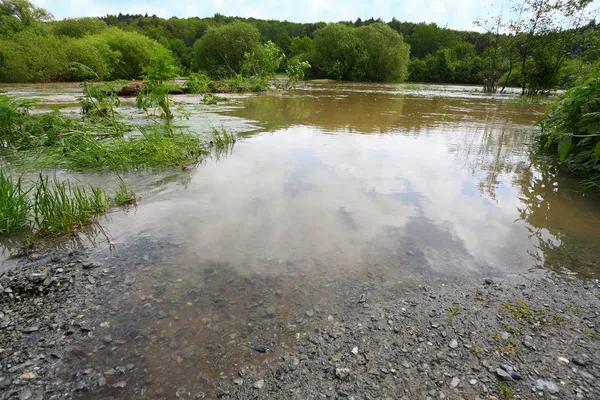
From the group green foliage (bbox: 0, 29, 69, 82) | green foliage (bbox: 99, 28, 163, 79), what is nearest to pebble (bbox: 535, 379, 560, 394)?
green foliage (bbox: 0, 29, 69, 82)

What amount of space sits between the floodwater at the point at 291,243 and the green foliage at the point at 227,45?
37.4m

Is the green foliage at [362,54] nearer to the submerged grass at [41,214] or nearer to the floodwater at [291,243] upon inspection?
the floodwater at [291,243]

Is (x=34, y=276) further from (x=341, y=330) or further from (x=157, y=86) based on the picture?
(x=157, y=86)

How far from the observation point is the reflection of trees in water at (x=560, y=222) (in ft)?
8.95

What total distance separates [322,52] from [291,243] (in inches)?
1818

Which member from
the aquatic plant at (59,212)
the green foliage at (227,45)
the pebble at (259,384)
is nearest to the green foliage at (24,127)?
the aquatic plant at (59,212)

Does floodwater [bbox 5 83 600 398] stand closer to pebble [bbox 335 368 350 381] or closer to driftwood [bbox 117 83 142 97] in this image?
pebble [bbox 335 368 350 381]

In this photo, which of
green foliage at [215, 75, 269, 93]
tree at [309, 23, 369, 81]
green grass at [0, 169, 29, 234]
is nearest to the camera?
green grass at [0, 169, 29, 234]

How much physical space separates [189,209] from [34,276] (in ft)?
5.01

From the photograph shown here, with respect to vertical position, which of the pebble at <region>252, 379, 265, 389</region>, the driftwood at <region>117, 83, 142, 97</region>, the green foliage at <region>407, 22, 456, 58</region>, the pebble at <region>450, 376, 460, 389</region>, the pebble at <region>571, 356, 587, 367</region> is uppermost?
the green foliage at <region>407, 22, 456, 58</region>

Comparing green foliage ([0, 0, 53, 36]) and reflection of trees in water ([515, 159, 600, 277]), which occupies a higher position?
green foliage ([0, 0, 53, 36])

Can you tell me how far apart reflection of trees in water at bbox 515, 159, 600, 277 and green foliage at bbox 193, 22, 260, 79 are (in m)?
38.6

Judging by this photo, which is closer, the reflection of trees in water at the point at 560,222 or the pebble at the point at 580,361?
the pebble at the point at 580,361

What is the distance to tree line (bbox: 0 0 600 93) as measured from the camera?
70.5 ft
